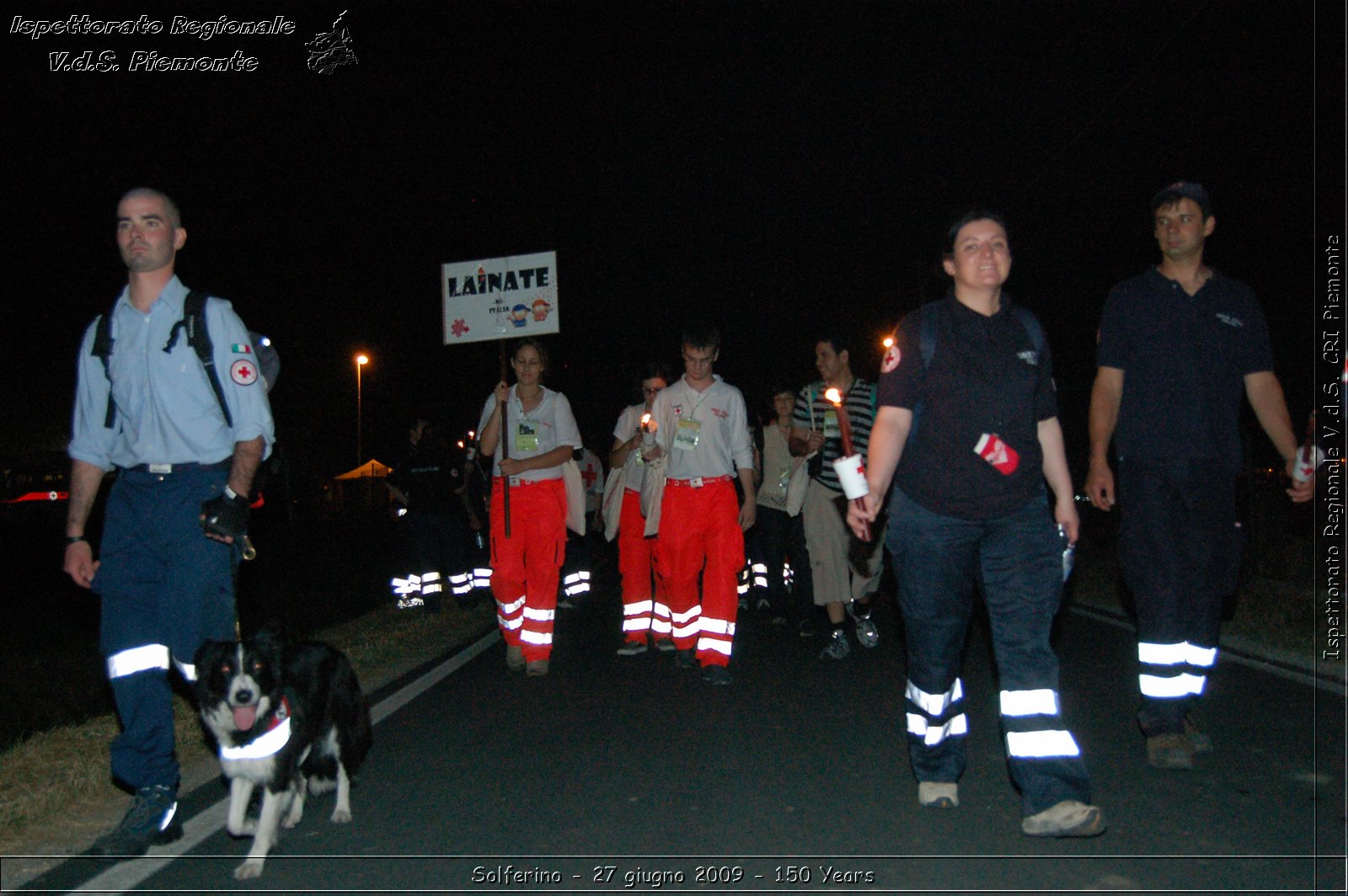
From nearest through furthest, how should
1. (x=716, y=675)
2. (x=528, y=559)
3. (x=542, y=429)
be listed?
(x=716, y=675) → (x=528, y=559) → (x=542, y=429)

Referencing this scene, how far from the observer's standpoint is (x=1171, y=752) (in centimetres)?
548

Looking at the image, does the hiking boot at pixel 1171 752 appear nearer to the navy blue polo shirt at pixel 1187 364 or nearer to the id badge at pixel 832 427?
the navy blue polo shirt at pixel 1187 364

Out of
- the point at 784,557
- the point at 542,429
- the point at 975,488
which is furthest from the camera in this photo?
the point at 784,557

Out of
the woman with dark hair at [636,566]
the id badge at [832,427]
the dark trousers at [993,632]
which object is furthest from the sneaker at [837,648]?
the dark trousers at [993,632]

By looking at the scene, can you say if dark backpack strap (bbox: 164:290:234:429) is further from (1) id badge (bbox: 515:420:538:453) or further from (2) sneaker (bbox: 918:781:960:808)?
(1) id badge (bbox: 515:420:538:453)

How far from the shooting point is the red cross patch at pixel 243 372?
15.8ft

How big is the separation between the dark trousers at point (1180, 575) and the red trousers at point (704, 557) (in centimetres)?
320

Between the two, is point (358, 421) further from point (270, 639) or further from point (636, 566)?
point (270, 639)

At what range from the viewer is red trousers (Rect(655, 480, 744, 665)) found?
825 centimetres

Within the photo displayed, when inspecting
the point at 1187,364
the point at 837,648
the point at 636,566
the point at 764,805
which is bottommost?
the point at 837,648

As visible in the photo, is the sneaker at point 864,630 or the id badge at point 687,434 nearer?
the id badge at point 687,434

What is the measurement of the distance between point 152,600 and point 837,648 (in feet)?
17.4

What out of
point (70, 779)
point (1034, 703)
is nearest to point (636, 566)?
point (70, 779)

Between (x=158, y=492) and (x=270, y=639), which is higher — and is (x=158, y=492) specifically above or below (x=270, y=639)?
above
